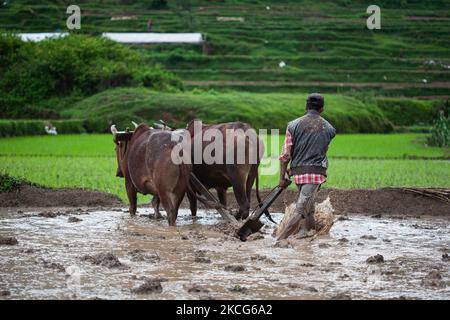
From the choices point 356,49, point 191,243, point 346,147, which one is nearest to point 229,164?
point 191,243

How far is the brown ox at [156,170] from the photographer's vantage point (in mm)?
10055

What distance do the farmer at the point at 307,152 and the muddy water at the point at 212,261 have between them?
614 millimetres

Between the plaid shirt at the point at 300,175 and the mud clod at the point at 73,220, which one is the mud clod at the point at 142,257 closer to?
the plaid shirt at the point at 300,175

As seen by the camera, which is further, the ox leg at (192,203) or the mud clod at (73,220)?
the ox leg at (192,203)

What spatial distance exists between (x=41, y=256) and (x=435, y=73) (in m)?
38.2

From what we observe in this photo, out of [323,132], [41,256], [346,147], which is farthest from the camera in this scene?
[346,147]

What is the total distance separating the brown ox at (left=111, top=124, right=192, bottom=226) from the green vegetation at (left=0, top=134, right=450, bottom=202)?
2325mm

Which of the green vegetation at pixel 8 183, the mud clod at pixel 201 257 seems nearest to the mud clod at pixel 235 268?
the mud clod at pixel 201 257

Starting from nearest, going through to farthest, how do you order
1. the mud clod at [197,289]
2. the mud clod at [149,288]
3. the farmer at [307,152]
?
the mud clod at [149,288] → the mud clod at [197,289] → the farmer at [307,152]

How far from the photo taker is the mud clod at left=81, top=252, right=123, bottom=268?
7289 millimetres

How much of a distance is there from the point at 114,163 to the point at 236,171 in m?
9.50

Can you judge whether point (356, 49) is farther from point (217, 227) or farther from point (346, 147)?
point (217, 227)
